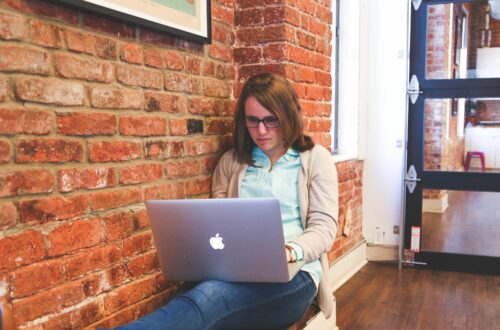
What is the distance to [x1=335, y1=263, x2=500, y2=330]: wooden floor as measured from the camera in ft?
9.20

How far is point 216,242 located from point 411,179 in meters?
2.77

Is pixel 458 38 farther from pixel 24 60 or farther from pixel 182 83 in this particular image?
pixel 24 60

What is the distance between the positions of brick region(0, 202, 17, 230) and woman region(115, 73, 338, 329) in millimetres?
738

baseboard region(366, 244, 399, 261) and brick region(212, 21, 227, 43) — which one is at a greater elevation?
brick region(212, 21, 227, 43)

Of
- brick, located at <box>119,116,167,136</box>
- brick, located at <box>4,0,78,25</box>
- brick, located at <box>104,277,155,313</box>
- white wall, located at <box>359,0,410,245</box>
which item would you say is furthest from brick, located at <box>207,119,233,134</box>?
white wall, located at <box>359,0,410,245</box>

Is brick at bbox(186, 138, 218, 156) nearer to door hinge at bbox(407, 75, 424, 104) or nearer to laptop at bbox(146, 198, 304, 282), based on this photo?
laptop at bbox(146, 198, 304, 282)

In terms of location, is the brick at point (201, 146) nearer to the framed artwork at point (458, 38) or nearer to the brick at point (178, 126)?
the brick at point (178, 126)

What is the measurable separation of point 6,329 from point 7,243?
28 cm

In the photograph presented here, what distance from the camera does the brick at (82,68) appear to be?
1.38m

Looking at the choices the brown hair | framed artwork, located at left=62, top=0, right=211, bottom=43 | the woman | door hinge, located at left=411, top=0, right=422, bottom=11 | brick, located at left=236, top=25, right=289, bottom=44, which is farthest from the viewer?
door hinge, located at left=411, top=0, right=422, bottom=11

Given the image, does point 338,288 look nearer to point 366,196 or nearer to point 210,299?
point 366,196

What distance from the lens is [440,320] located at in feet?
9.27

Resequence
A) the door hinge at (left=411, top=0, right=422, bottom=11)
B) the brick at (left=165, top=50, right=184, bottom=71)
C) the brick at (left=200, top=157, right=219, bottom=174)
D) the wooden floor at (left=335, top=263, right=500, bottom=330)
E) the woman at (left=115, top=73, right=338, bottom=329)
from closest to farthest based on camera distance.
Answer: the woman at (left=115, top=73, right=338, bottom=329)
the brick at (left=165, top=50, right=184, bottom=71)
the brick at (left=200, top=157, right=219, bottom=174)
the wooden floor at (left=335, top=263, right=500, bottom=330)
the door hinge at (left=411, top=0, right=422, bottom=11)

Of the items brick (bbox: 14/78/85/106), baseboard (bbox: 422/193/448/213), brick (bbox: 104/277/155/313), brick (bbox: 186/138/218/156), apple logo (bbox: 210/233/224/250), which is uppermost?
brick (bbox: 14/78/85/106)
